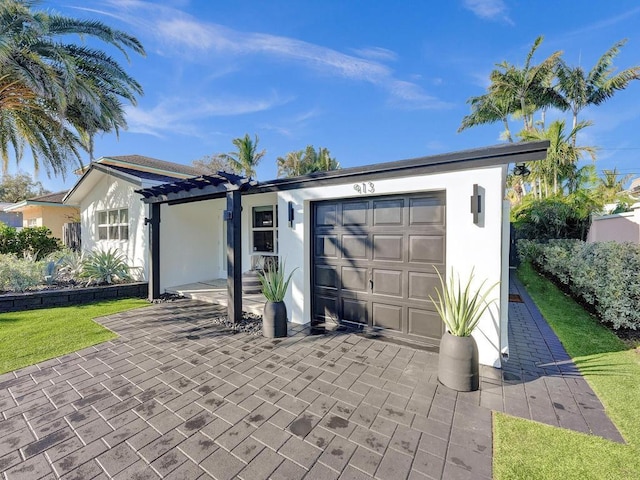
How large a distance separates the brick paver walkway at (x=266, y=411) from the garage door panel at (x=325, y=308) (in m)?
0.99

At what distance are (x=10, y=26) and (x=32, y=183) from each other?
123 feet

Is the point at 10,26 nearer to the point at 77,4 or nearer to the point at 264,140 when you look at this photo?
the point at 77,4

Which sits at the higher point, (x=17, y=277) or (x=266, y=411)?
(x=17, y=277)

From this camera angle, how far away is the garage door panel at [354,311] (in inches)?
212

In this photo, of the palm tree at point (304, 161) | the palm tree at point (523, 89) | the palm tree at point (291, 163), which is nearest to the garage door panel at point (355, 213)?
the palm tree at point (523, 89)

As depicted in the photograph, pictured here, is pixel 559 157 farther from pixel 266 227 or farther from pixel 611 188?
pixel 266 227

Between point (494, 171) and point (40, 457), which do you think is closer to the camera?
point (40, 457)

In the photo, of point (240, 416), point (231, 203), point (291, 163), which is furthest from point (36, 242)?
point (291, 163)

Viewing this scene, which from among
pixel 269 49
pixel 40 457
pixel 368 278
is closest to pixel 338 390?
pixel 368 278

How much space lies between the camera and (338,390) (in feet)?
11.3

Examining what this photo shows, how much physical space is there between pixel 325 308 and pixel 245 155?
2072 centimetres

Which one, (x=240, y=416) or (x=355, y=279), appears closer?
(x=240, y=416)

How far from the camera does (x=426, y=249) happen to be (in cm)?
465

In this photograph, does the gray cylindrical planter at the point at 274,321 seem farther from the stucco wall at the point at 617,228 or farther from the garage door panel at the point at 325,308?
the stucco wall at the point at 617,228
